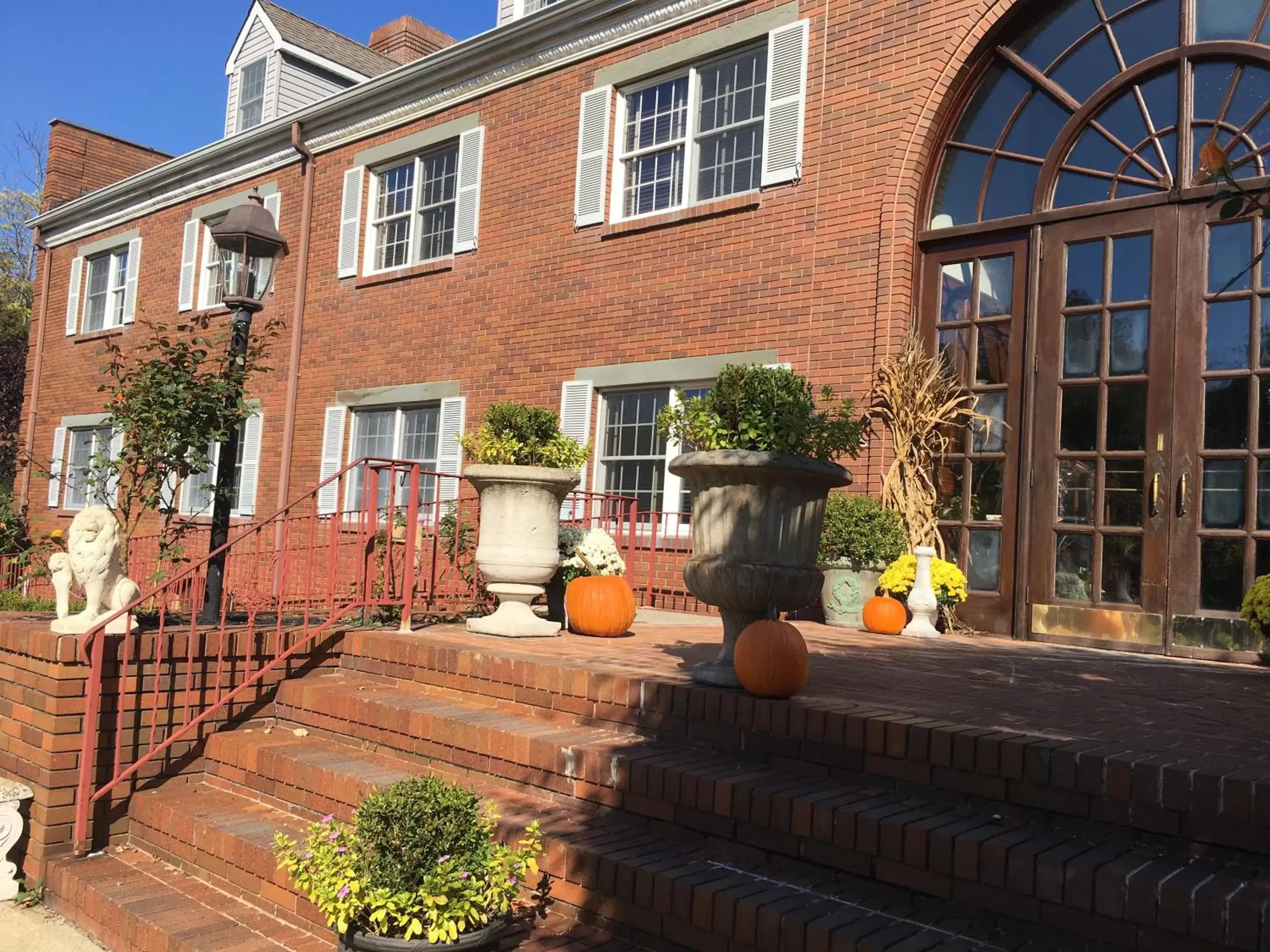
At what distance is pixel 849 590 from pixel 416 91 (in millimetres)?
8612

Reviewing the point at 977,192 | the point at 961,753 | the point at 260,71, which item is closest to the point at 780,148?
the point at 977,192

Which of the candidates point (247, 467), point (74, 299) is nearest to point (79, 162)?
point (74, 299)

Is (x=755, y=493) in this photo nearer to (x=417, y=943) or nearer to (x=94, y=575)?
(x=417, y=943)

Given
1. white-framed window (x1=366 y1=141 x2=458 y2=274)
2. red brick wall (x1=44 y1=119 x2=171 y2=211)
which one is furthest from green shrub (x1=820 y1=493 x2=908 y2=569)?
red brick wall (x1=44 y1=119 x2=171 y2=211)

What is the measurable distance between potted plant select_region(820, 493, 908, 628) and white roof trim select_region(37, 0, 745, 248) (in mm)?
5059

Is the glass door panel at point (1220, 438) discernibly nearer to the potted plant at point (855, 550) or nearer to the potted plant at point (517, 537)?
Answer: the potted plant at point (855, 550)

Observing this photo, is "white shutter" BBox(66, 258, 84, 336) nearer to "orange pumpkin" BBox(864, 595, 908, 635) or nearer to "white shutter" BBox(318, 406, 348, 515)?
"white shutter" BBox(318, 406, 348, 515)

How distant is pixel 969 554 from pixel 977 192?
2872 mm

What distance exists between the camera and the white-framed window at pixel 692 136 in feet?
31.2

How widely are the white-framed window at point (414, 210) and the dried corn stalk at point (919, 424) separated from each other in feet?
20.2

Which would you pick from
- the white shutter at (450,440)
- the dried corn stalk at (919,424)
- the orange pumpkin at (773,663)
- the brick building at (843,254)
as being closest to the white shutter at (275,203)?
the brick building at (843,254)

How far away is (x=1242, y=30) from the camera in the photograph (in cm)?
686

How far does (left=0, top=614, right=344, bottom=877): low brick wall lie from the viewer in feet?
15.9

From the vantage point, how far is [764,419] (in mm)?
4531
